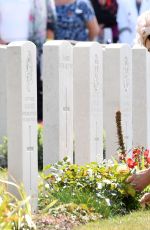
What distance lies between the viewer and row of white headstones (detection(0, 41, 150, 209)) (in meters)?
8.55

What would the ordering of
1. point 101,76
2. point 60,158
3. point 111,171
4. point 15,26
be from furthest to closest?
point 15,26 → point 101,76 → point 60,158 → point 111,171

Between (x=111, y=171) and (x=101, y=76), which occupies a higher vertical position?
(x=101, y=76)

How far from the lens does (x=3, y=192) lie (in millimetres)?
8055

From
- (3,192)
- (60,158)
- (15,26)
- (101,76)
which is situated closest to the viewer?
(3,192)

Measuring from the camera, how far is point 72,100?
9.73m

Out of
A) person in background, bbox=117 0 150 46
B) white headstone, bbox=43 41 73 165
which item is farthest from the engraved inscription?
person in background, bbox=117 0 150 46

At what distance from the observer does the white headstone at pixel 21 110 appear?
27.9 feet

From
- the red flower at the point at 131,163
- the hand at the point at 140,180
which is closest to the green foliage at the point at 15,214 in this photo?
the hand at the point at 140,180

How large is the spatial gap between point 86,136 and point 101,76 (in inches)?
23.7

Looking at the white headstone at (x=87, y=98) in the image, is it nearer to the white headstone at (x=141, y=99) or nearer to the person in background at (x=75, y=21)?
the white headstone at (x=141, y=99)

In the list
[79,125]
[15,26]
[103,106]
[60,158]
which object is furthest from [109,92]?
[15,26]

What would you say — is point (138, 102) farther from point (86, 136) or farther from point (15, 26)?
point (15, 26)

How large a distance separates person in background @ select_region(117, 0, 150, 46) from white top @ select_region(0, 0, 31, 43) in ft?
6.22

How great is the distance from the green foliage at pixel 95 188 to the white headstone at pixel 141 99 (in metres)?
2.60
